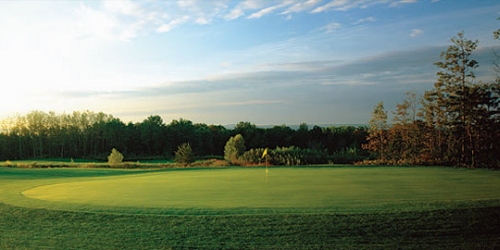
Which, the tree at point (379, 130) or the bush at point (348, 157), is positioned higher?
the tree at point (379, 130)

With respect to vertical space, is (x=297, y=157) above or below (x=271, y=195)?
above

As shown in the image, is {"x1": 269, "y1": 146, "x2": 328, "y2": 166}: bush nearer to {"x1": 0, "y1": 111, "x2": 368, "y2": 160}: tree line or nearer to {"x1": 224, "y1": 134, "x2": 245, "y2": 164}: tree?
{"x1": 224, "y1": 134, "x2": 245, "y2": 164}: tree

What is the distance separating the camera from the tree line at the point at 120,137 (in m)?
56.7

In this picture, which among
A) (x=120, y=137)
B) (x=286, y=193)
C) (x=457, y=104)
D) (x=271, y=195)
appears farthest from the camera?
(x=120, y=137)

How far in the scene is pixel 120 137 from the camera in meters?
59.4

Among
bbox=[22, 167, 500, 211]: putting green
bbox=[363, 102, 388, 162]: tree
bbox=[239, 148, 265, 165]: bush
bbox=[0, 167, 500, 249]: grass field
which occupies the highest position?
bbox=[363, 102, 388, 162]: tree

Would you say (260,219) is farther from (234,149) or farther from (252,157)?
(234,149)

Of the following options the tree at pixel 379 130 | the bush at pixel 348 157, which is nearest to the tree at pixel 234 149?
the bush at pixel 348 157

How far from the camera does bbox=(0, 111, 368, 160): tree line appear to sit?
56.7 metres

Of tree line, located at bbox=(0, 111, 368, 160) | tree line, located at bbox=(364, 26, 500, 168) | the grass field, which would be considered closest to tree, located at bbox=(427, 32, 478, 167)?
tree line, located at bbox=(364, 26, 500, 168)

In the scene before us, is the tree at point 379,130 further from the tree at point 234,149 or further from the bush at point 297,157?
the tree at point 234,149

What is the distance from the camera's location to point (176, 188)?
11289 millimetres

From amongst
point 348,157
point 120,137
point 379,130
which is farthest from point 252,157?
point 120,137

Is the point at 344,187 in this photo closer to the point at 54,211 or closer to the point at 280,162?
the point at 54,211
